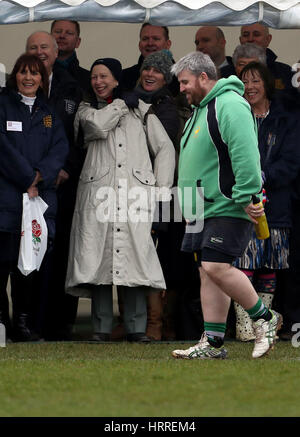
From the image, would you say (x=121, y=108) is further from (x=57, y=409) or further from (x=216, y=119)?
(x=57, y=409)

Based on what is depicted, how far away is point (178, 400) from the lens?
615 centimetres

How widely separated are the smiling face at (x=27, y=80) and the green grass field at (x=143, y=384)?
1.75 m

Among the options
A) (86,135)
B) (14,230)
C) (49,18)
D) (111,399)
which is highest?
(49,18)

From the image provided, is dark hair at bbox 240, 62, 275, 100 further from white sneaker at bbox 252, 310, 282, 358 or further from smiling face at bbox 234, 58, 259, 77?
white sneaker at bbox 252, 310, 282, 358

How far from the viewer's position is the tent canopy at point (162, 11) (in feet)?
27.4

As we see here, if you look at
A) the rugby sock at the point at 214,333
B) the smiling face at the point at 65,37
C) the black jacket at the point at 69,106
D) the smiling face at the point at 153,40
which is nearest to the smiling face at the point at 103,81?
the black jacket at the point at 69,106

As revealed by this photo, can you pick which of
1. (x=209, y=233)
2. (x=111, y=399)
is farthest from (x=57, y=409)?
(x=209, y=233)

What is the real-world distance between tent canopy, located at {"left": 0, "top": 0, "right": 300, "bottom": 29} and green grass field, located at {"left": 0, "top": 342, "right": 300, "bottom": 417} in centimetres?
213

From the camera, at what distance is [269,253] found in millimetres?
9055

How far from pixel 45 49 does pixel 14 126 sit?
74 centimetres

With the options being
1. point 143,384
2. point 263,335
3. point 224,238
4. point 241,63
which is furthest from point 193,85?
point 143,384

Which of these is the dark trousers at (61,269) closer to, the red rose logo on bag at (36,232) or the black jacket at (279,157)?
the red rose logo on bag at (36,232)

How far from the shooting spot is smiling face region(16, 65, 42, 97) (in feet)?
29.0
